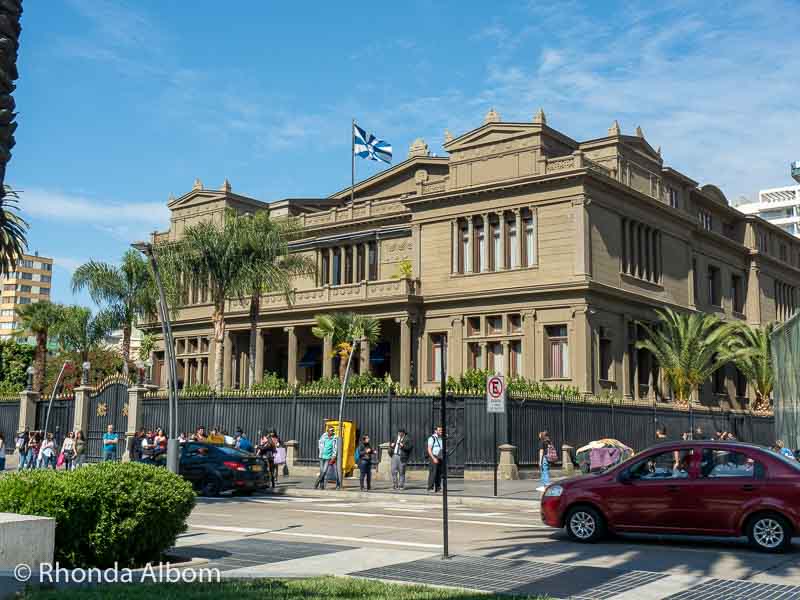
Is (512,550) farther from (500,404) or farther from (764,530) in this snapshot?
(500,404)

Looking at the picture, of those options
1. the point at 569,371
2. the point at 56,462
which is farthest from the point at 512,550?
the point at 569,371

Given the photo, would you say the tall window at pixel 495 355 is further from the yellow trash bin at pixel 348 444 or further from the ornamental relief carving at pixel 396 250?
the yellow trash bin at pixel 348 444

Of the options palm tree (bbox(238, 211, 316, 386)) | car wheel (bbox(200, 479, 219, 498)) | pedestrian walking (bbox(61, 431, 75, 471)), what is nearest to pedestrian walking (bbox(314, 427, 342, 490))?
car wheel (bbox(200, 479, 219, 498))

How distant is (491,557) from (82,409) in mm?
29146

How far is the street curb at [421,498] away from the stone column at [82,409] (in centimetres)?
1509

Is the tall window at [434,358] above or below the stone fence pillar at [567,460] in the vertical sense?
above

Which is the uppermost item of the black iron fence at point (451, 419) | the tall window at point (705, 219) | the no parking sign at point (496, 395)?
the tall window at point (705, 219)

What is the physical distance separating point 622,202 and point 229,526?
29949mm

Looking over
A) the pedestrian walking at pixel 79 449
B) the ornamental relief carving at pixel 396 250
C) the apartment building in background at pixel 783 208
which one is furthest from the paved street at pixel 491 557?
the apartment building in background at pixel 783 208

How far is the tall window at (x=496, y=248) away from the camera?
41125 mm

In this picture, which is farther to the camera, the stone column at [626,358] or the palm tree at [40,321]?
the palm tree at [40,321]

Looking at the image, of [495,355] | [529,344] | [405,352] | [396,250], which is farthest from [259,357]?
[529,344]

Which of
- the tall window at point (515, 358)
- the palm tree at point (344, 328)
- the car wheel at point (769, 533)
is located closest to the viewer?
the car wheel at point (769, 533)

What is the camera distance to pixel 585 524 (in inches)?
524
